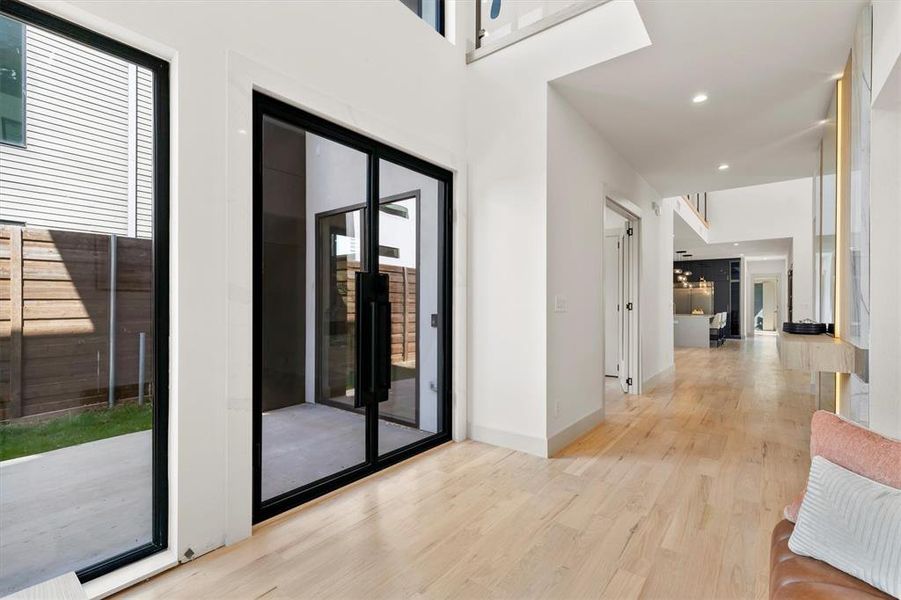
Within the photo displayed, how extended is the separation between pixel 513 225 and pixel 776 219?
9651mm

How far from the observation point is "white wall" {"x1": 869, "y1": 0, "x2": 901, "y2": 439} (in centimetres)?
204

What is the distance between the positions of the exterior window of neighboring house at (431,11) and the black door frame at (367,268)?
4.07ft

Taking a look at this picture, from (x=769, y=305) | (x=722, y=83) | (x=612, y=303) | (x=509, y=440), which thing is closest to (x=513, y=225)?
(x=509, y=440)

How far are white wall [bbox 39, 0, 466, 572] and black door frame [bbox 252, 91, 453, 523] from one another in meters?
0.11

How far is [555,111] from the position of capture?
3303 mm

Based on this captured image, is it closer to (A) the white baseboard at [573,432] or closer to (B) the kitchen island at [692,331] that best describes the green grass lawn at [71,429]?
(A) the white baseboard at [573,432]

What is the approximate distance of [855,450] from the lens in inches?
51.8

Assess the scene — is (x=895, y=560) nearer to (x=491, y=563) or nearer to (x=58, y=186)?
(x=491, y=563)

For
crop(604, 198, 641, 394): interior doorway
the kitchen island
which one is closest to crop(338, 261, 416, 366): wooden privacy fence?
crop(604, 198, 641, 394): interior doorway

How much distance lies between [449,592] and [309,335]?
159cm

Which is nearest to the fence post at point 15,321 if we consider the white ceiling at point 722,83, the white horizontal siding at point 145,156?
the white horizontal siding at point 145,156

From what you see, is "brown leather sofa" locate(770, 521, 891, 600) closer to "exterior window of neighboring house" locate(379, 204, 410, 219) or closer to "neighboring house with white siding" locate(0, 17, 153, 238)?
"neighboring house with white siding" locate(0, 17, 153, 238)

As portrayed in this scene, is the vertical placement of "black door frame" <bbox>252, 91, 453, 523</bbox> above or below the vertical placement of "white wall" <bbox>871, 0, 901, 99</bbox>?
below

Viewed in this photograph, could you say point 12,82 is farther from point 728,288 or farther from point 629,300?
point 728,288
